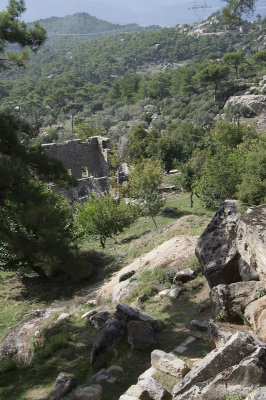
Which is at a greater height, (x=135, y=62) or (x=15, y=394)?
(x=135, y=62)

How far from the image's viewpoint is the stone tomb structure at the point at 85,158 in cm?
2755

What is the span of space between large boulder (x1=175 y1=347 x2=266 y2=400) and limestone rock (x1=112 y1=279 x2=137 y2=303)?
Answer: 638 cm

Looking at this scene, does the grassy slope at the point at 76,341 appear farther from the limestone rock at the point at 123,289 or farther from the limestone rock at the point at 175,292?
the limestone rock at the point at 123,289

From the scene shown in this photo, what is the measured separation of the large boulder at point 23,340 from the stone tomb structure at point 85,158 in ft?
53.7

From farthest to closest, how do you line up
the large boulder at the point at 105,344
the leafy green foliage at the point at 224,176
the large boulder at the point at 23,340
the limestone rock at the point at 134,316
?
the leafy green foliage at the point at 224,176
the large boulder at the point at 23,340
the limestone rock at the point at 134,316
the large boulder at the point at 105,344

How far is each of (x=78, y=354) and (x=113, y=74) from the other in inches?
5314

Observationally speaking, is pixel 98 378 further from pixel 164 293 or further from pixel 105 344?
pixel 164 293

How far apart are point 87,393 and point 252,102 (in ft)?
219

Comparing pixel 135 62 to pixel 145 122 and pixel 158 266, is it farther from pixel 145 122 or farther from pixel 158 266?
pixel 158 266

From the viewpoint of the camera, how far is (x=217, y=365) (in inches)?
214

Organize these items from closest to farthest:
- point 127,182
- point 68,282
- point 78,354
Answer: point 78,354 → point 68,282 → point 127,182

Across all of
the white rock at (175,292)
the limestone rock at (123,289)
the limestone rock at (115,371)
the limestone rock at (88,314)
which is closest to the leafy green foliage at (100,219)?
the limestone rock at (123,289)

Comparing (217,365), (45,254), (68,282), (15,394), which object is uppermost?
(45,254)

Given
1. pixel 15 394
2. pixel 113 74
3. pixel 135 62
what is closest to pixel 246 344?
pixel 15 394
